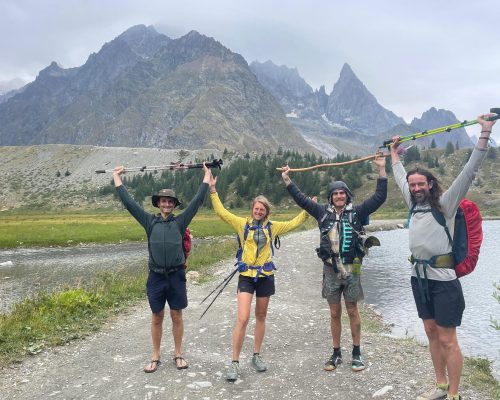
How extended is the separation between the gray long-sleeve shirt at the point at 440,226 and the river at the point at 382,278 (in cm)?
565

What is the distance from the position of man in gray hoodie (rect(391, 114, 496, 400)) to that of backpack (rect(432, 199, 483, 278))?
0.09 metres

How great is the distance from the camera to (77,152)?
190625mm

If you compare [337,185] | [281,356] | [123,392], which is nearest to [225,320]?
[281,356]

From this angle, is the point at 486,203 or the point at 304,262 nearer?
the point at 304,262

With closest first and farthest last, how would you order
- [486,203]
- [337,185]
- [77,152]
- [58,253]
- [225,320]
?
[337,185]
[225,320]
[58,253]
[486,203]
[77,152]

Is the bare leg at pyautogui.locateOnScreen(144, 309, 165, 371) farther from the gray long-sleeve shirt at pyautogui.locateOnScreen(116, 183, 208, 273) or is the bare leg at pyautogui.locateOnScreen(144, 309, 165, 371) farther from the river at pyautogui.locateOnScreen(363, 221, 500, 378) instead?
the river at pyautogui.locateOnScreen(363, 221, 500, 378)

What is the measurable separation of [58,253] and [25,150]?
580 feet

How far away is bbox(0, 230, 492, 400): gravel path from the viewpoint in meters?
7.91

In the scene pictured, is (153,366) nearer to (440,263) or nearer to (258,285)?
(258,285)

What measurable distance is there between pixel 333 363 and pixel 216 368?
2.43 metres

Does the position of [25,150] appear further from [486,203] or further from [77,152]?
[486,203]

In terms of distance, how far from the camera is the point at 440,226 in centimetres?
692

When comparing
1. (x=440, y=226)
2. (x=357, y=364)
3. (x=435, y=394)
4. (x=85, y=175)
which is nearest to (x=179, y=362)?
(x=357, y=364)

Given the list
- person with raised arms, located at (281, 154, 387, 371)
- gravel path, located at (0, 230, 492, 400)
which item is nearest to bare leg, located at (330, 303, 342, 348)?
person with raised arms, located at (281, 154, 387, 371)
